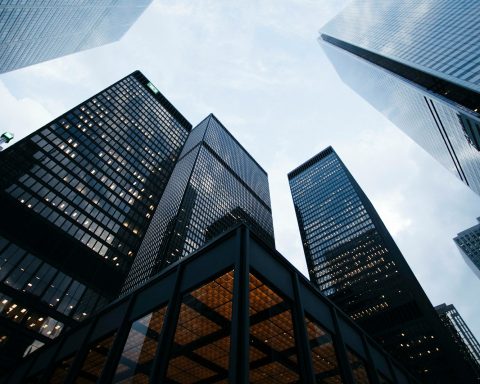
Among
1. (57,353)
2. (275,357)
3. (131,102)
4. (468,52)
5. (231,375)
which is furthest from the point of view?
(131,102)

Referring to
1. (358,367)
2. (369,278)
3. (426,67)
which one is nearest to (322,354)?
(358,367)

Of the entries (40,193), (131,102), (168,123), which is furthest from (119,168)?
(168,123)

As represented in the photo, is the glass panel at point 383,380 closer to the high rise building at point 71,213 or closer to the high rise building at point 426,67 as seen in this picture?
the high rise building at point 71,213

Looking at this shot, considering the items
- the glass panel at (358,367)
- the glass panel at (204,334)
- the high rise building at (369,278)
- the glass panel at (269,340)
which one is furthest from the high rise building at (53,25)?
the high rise building at (369,278)

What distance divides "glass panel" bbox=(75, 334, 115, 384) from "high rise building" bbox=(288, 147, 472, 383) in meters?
110

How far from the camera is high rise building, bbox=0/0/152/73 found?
227 feet

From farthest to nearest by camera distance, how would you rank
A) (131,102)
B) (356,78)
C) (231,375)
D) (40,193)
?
1. (356,78)
2. (131,102)
3. (40,193)
4. (231,375)

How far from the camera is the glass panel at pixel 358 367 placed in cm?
1483

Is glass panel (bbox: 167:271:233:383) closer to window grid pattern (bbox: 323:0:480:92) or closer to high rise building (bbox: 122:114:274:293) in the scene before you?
window grid pattern (bbox: 323:0:480:92)

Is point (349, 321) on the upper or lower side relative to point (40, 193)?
lower

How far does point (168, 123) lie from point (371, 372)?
144m

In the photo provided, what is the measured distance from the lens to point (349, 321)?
17406 millimetres

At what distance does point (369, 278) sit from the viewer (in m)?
127

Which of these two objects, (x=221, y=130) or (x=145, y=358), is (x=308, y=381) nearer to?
(x=145, y=358)
